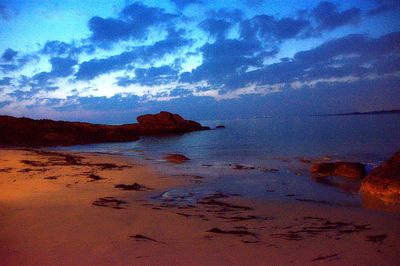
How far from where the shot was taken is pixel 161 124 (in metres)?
61.3

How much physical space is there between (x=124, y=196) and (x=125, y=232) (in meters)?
3.13

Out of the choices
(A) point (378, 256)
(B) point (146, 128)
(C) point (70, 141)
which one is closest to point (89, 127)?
(C) point (70, 141)

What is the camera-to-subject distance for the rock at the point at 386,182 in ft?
27.4

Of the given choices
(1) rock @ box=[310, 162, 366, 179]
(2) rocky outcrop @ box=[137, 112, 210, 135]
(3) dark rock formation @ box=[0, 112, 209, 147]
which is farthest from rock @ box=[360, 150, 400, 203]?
(2) rocky outcrop @ box=[137, 112, 210, 135]

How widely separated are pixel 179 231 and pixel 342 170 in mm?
9351

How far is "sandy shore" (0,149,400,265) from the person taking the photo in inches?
171

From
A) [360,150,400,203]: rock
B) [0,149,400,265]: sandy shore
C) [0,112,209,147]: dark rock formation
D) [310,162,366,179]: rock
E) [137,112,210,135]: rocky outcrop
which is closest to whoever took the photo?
[0,149,400,265]: sandy shore

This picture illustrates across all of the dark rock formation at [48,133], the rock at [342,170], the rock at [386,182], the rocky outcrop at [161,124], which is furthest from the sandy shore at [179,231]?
the rocky outcrop at [161,124]

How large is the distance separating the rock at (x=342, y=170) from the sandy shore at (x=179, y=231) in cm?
542

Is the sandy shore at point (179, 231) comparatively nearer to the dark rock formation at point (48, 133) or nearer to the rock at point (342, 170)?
the rock at point (342, 170)

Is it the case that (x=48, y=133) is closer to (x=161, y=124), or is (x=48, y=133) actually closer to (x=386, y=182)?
(x=161, y=124)

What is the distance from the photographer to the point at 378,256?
4434 millimetres

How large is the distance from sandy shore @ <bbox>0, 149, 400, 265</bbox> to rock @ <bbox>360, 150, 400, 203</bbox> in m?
1.79

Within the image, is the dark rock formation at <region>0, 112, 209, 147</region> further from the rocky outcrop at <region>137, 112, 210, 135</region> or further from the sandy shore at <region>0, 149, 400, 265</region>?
the sandy shore at <region>0, 149, 400, 265</region>
